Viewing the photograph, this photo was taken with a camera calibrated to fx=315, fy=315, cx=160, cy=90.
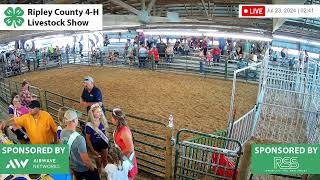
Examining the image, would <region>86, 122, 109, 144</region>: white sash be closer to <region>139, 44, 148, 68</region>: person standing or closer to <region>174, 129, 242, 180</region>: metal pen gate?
<region>174, 129, 242, 180</region>: metal pen gate

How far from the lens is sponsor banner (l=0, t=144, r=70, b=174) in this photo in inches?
172

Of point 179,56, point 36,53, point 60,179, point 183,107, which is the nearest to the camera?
point 60,179

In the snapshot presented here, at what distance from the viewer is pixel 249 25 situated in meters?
14.3

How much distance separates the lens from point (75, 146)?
13.6 feet

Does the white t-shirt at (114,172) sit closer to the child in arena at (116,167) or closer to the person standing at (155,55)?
the child in arena at (116,167)

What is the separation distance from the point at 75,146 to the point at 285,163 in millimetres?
2979

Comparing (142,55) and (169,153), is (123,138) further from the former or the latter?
(142,55)

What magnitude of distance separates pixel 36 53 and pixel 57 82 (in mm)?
7206

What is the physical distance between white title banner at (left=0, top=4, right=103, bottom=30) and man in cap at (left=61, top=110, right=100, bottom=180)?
5.03 metres

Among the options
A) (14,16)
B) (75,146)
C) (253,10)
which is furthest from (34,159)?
(253,10)

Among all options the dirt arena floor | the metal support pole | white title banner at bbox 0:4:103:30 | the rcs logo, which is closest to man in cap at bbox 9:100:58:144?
the metal support pole

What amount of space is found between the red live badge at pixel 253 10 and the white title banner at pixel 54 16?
463 cm

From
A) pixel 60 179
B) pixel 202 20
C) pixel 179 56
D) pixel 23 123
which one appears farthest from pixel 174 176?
pixel 179 56

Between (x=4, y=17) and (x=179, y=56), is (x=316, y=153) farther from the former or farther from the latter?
(x=179, y=56)
